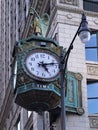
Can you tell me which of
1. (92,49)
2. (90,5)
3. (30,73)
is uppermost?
(90,5)

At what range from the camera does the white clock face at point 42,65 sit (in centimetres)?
1680

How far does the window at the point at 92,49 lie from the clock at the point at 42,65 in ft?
29.9

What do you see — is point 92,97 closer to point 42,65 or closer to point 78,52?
point 78,52

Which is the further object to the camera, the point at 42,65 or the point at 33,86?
the point at 33,86

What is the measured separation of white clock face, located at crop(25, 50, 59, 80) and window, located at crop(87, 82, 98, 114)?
8365 millimetres

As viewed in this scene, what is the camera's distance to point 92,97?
83.5 ft

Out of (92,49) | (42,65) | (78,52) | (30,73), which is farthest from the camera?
(92,49)

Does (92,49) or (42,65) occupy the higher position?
(92,49)

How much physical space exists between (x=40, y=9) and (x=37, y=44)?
13.6 metres

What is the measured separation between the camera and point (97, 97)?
2553 cm

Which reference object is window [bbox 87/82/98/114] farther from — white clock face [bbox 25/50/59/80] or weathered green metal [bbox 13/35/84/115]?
white clock face [bbox 25/50/59/80]

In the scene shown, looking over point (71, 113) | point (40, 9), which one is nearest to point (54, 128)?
point (71, 113)

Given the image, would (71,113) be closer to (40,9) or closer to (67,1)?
(67,1)

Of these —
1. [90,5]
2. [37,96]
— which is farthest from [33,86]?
[90,5]
